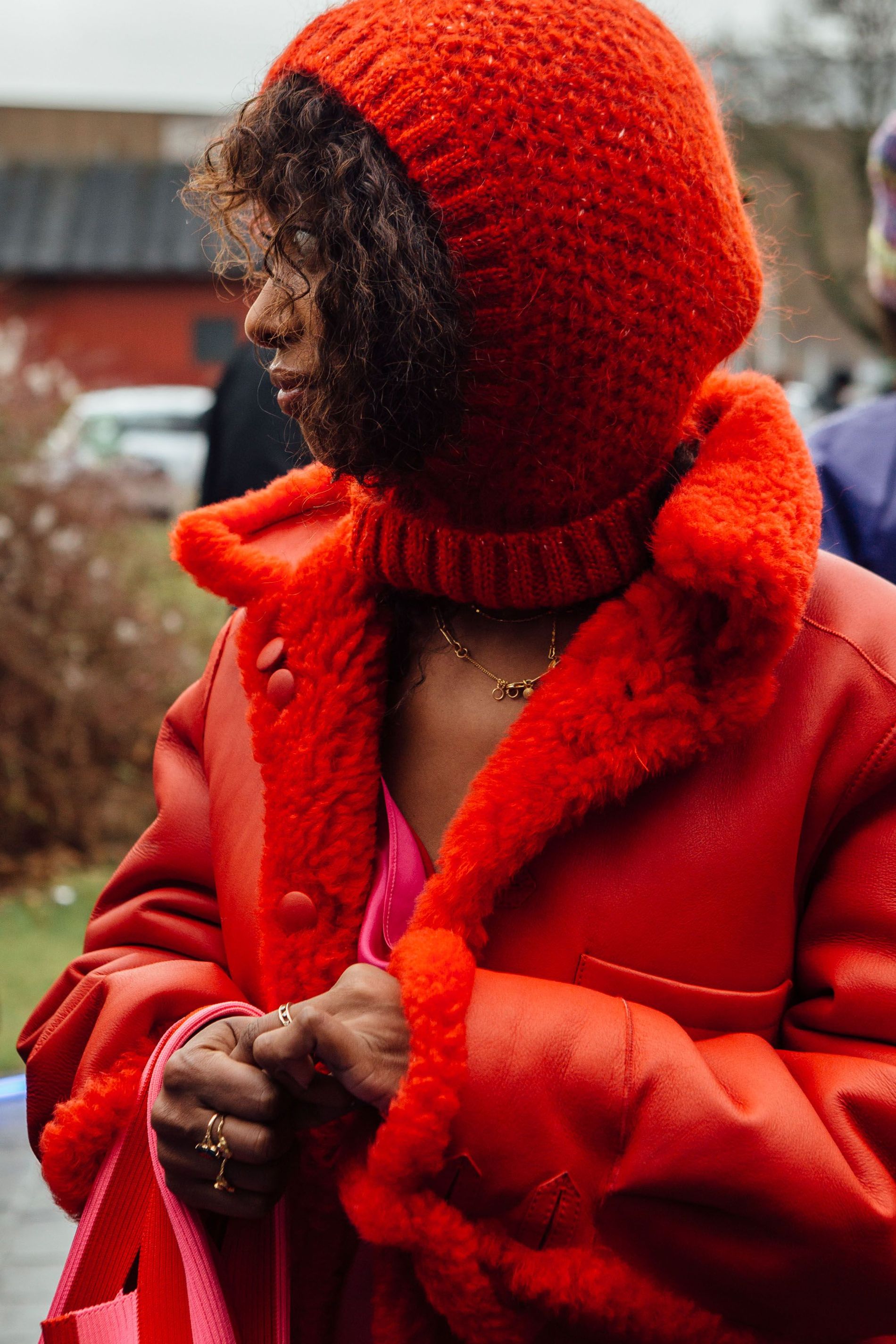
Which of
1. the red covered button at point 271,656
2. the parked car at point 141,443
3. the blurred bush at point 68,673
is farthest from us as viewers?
the parked car at point 141,443

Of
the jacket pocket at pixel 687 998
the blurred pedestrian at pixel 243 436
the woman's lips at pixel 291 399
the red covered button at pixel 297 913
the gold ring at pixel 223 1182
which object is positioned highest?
the woman's lips at pixel 291 399

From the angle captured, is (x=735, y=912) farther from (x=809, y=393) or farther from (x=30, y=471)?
(x=809, y=393)

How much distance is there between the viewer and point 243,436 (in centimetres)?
363

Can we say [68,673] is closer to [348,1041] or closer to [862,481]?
[862,481]

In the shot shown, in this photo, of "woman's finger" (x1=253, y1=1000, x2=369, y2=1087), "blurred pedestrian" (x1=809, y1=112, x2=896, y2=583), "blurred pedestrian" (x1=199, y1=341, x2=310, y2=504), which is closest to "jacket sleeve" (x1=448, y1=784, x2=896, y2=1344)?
"woman's finger" (x1=253, y1=1000, x2=369, y2=1087)

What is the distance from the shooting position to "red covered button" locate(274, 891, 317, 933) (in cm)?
145

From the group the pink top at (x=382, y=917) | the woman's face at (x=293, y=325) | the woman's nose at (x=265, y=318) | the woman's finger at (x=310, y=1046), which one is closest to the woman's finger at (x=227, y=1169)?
the woman's finger at (x=310, y=1046)

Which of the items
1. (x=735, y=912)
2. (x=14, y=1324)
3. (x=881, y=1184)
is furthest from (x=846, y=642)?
(x=14, y=1324)

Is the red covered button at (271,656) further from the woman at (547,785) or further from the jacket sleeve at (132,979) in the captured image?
the jacket sleeve at (132,979)

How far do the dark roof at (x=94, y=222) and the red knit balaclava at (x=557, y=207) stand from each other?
2325cm

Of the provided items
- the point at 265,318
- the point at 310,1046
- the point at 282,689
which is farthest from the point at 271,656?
the point at 310,1046

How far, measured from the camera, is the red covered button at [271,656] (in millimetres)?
1592

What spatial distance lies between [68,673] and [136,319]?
66.9ft

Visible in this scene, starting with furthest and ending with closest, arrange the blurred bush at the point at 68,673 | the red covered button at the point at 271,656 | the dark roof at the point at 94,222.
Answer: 1. the dark roof at the point at 94,222
2. the blurred bush at the point at 68,673
3. the red covered button at the point at 271,656
